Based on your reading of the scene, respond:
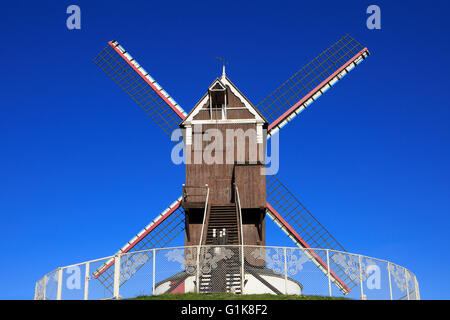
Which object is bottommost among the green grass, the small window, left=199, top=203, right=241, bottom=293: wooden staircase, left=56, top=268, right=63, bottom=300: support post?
the green grass

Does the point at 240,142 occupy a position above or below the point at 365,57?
below

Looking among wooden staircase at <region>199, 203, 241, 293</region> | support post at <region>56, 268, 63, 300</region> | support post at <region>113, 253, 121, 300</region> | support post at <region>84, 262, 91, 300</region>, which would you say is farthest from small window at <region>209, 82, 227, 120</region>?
support post at <region>56, 268, 63, 300</region>

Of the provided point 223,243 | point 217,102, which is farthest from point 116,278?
point 217,102

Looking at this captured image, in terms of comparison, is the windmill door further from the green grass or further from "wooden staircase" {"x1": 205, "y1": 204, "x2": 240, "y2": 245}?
the green grass

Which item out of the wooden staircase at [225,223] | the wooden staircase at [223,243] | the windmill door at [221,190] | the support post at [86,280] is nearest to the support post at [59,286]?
the support post at [86,280]

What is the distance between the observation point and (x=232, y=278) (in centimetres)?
1805

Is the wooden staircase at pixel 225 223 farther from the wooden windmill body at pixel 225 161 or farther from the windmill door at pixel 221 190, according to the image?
the windmill door at pixel 221 190

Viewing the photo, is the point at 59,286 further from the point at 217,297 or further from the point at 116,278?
the point at 217,297
